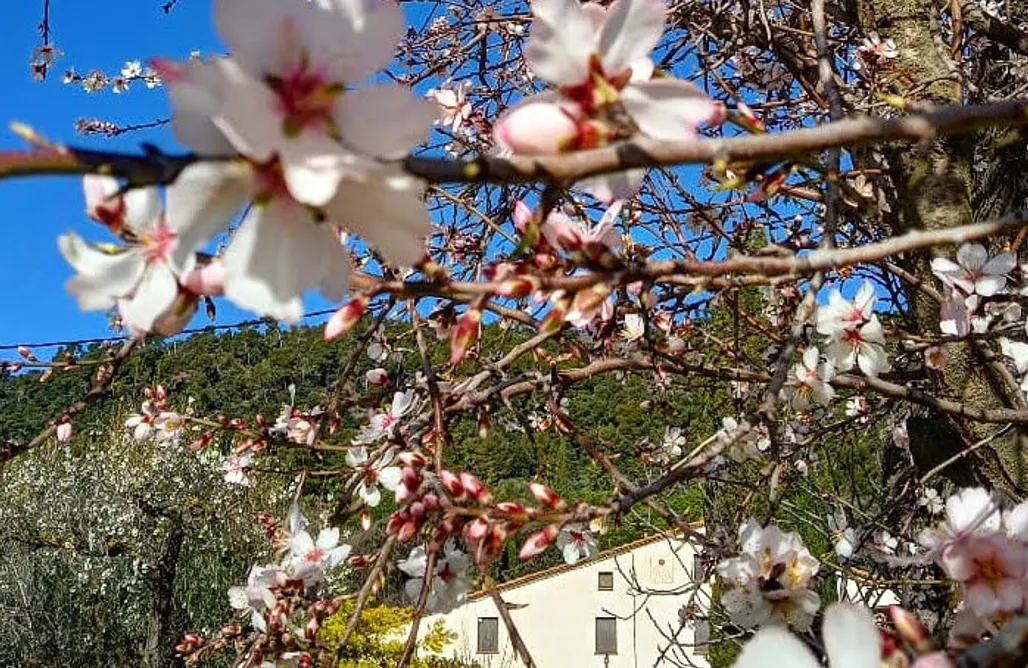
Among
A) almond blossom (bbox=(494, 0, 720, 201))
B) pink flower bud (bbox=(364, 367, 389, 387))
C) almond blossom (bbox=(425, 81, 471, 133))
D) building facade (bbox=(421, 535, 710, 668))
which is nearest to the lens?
almond blossom (bbox=(494, 0, 720, 201))

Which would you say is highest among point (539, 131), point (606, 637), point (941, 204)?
point (606, 637)

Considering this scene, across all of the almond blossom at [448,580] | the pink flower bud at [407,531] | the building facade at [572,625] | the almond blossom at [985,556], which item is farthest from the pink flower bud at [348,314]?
the building facade at [572,625]

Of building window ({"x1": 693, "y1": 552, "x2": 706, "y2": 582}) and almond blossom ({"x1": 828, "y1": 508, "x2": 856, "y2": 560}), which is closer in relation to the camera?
building window ({"x1": 693, "y1": 552, "x2": 706, "y2": 582})

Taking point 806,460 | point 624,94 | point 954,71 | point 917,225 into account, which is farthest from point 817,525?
point 624,94

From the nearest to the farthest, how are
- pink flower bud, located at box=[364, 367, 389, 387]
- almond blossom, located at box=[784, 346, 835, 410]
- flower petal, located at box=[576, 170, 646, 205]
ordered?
1. flower petal, located at box=[576, 170, 646, 205]
2. almond blossom, located at box=[784, 346, 835, 410]
3. pink flower bud, located at box=[364, 367, 389, 387]

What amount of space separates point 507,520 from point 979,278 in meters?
1.09

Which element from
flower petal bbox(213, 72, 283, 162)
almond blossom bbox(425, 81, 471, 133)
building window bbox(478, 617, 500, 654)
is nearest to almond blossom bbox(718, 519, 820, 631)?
flower petal bbox(213, 72, 283, 162)

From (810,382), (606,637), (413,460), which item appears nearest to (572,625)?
(606,637)

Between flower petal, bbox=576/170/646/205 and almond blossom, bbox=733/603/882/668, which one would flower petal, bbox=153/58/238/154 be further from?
almond blossom, bbox=733/603/882/668

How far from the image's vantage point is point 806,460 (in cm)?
370

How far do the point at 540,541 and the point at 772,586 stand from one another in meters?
0.54

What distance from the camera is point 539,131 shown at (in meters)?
0.63

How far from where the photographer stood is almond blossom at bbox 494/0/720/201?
2.28 feet

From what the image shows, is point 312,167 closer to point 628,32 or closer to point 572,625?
point 628,32
